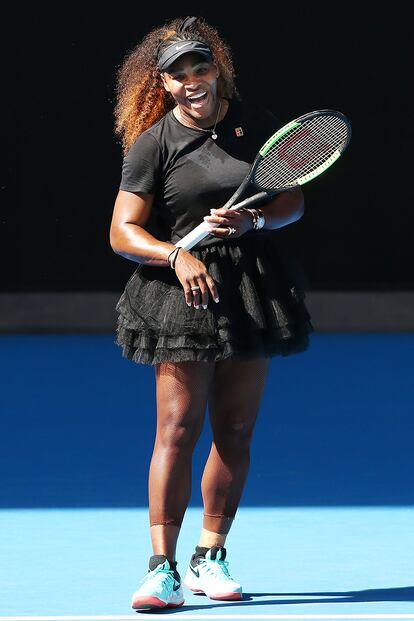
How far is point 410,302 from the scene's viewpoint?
1028 centimetres

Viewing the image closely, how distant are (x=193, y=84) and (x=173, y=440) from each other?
0.96 meters

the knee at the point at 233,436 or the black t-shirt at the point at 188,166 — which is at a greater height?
the black t-shirt at the point at 188,166

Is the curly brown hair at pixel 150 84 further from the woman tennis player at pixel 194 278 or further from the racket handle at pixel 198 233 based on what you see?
the racket handle at pixel 198 233

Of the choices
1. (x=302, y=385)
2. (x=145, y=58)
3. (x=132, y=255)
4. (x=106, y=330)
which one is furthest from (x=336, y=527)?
(x=106, y=330)

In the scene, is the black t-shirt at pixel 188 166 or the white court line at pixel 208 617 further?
the black t-shirt at pixel 188 166

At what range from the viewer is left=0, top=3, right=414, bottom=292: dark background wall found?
33.4 ft

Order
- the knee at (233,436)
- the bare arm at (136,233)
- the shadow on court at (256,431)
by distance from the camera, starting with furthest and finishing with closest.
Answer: the shadow on court at (256,431) < the knee at (233,436) < the bare arm at (136,233)

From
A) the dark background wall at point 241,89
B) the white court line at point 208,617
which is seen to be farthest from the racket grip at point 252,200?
the dark background wall at point 241,89

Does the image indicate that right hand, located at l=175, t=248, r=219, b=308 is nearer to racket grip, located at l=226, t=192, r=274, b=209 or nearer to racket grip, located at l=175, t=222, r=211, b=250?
racket grip, located at l=175, t=222, r=211, b=250

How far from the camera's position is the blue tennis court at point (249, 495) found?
12.6ft

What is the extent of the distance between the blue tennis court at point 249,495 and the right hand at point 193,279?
32.6 inches

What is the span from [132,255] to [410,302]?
6776mm

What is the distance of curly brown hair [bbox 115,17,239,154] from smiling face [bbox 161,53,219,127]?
0.13 metres

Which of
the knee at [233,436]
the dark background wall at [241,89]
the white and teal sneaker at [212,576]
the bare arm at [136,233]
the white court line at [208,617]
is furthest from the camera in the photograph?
the dark background wall at [241,89]
